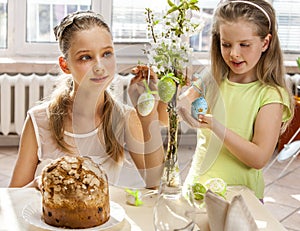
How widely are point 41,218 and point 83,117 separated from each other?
58 centimetres

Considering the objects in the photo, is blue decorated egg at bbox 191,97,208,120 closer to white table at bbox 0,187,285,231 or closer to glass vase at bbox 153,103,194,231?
glass vase at bbox 153,103,194,231

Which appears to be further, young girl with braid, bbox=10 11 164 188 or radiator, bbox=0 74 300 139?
radiator, bbox=0 74 300 139

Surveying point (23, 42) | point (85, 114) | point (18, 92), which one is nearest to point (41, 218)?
point (85, 114)

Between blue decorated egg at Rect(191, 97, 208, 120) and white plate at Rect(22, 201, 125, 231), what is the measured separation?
32cm

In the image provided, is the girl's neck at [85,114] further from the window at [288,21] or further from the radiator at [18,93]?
the window at [288,21]

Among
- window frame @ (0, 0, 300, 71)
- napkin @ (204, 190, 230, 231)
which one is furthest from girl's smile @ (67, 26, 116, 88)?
window frame @ (0, 0, 300, 71)

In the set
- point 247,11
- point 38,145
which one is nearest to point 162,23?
point 247,11

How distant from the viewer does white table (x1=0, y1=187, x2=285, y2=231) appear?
1.63 m

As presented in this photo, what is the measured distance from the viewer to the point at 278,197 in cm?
390

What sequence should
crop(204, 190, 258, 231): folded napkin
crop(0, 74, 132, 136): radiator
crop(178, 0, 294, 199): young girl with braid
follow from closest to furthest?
crop(204, 190, 258, 231): folded napkin < crop(178, 0, 294, 199): young girl with braid < crop(0, 74, 132, 136): radiator

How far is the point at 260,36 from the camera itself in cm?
Answer: 214

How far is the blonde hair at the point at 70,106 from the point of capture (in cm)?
209

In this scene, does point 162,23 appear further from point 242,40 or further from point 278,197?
point 278,197

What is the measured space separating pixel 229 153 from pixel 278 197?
1.89 meters
